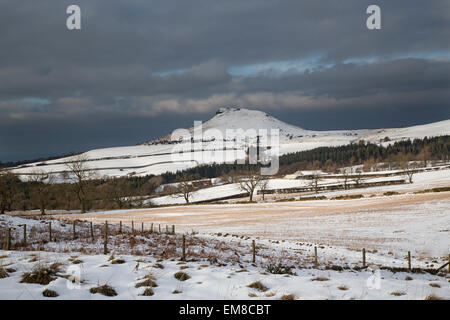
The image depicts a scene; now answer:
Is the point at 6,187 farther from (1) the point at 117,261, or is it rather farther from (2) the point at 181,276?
(2) the point at 181,276

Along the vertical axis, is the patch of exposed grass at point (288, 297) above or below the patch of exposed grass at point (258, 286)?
above

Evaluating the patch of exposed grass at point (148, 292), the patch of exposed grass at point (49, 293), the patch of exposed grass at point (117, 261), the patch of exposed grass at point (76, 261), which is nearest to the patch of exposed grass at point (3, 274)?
the patch of exposed grass at point (49, 293)

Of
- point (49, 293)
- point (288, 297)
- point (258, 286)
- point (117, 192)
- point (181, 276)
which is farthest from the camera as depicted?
point (117, 192)

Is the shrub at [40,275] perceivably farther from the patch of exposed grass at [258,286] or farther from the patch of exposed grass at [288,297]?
the patch of exposed grass at [288,297]

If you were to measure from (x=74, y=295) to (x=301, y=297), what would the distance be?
7.04m

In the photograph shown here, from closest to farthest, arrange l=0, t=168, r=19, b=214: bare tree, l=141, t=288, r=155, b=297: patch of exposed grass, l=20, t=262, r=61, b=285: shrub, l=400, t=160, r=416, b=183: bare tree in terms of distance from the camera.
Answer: l=141, t=288, r=155, b=297: patch of exposed grass, l=20, t=262, r=61, b=285: shrub, l=0, t=168, r=19, b=214: bare tree, l=400, t=160, r=416, b=183: bare tree

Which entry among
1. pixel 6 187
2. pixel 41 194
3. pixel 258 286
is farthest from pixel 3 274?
pixel 41 194

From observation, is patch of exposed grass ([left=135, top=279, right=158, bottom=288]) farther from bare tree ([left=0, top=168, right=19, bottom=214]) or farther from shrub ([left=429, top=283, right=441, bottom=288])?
bare tree ([left=0, top=168, right=19, bottom=214])

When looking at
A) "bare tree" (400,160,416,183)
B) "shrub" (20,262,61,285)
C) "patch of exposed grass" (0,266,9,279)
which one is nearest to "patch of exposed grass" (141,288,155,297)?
"shrub" (20,262,61,285)

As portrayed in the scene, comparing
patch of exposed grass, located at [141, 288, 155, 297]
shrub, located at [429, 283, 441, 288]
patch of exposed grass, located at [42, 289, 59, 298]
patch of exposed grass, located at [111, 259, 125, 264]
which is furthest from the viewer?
patch of exposed grass, located at [111, 259, 125, 264]
